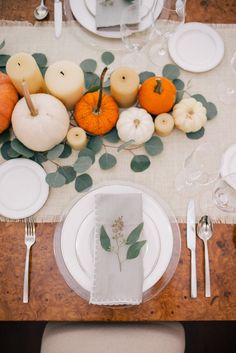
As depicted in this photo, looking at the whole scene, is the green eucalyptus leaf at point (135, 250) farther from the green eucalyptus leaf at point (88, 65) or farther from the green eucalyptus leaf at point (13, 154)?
the green eucalyptus leaf at point (88, 65)

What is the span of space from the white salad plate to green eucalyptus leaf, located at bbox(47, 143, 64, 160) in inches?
5.6

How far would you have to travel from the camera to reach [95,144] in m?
1.16

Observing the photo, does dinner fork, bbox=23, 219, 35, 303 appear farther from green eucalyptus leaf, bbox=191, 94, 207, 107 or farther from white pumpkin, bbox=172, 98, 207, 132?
green eucalyptus leaf, bbox=191, 94, 207, 107

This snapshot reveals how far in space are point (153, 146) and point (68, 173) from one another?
0.25 metres

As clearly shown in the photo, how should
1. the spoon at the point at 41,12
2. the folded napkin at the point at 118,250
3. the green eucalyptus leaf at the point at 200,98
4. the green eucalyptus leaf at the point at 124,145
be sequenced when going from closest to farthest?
the folded napkin at the point at 118,250
the green eucalyptus leaf at the point at 124,145
the green eucalyptus leaf at the point at 200,98
the spoon at the point at 41,12

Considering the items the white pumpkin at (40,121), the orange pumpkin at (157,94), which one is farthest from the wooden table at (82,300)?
the orange pumpkin at (157,94)

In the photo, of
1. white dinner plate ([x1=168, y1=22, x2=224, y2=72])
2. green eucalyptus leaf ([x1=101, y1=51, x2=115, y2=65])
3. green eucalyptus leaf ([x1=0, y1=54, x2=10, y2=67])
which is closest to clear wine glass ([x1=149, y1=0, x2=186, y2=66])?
white dinner plate ([x1=168, y1=22, x2=224, y2=72])

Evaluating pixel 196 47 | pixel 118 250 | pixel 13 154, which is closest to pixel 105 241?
pixel 118 250

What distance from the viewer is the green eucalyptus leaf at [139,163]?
3.77ft

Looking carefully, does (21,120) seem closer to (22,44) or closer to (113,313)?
(22,44)

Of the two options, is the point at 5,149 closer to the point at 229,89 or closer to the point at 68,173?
the point at 68,173

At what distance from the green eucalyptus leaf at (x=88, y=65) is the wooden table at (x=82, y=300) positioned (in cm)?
49

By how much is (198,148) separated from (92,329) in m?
0.60

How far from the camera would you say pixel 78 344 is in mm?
1165
